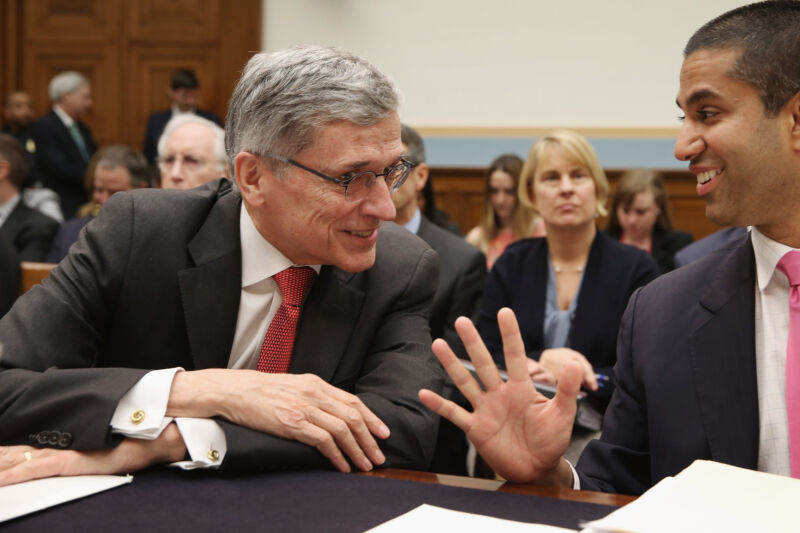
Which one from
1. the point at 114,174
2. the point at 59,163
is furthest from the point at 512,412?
the point at 59,163

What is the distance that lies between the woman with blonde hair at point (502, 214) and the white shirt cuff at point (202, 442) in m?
3.77

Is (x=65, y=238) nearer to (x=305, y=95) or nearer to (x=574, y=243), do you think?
(x=574, y=243)

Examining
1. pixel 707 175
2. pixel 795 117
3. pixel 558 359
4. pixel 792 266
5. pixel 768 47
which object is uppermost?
pixel 768 47

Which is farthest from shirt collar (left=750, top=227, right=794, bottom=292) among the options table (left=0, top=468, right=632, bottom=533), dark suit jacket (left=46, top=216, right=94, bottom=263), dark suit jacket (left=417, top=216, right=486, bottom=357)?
dark suit jacket (left=46, top=216, right=94, bottom=263)

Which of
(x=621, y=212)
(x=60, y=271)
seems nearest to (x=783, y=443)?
(x=60, y=271)

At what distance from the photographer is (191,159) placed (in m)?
3.65

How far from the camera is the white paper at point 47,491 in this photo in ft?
3.54

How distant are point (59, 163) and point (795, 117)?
6.96m

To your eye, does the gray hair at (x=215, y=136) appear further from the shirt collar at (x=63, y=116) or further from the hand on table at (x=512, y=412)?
the shirt collar at (x=63, y=116)

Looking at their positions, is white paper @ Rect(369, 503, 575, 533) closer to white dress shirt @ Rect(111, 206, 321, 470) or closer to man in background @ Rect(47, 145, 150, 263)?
white dress shirt @ Rect(111, 206, 321, 470)

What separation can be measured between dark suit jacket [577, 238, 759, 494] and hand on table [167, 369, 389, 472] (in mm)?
364

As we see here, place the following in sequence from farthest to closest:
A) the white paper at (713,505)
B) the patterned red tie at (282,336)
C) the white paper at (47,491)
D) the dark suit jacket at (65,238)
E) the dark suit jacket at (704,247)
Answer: the dark suit jacket at (65,238) < the dark suit jacket at (704,247) < the patterned red tie at (282,336) < the white paper at (47,491) < the white paper at (713,505)

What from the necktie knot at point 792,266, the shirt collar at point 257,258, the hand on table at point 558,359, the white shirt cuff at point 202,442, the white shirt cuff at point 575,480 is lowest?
the hand on table at point 558,359

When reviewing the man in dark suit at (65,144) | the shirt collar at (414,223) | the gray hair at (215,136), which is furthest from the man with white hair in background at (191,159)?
the man in dark suit at (65,144)
